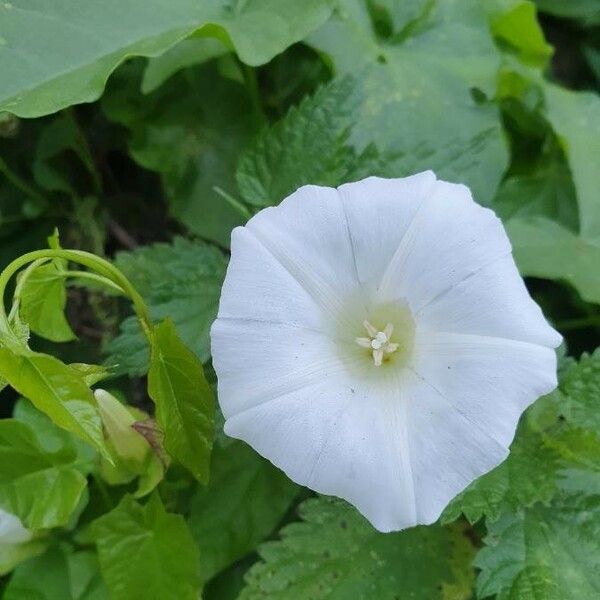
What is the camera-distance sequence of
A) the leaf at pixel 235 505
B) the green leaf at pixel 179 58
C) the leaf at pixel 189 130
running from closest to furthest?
the leaf at pixel 235 505
the green leaf at pixel 179 58
the leaf at pixel 189 130

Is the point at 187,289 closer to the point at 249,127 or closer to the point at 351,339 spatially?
the point at 351,339

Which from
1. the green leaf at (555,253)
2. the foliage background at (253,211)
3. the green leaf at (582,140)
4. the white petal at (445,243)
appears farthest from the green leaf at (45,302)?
the green leaf at (582,140)

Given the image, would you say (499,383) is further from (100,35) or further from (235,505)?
(100,35)

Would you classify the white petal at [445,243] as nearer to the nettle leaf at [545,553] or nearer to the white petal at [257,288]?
the white petal at [257,288]

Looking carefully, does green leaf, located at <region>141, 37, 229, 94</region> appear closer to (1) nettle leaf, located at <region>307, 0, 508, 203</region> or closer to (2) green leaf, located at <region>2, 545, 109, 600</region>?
(1) nettle leaf, located at <region>307, 0, 508, 203</region>

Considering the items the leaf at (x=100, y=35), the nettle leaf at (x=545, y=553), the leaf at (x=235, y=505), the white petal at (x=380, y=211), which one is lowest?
the nettle leaf at (x=545, y=553)

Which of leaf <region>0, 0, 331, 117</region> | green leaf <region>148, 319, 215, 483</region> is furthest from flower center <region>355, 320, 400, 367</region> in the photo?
leaf <region>0, 0, 331, 117</region>

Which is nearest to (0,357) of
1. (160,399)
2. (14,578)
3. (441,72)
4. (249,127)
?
(160,399)
